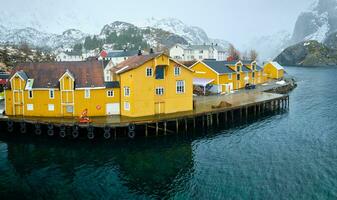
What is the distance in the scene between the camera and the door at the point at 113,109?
50.0 meters

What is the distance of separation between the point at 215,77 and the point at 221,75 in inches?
58.3

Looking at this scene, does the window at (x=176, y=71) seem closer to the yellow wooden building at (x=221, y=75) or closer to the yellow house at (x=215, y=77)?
the yellow house at (x=215, y=77)

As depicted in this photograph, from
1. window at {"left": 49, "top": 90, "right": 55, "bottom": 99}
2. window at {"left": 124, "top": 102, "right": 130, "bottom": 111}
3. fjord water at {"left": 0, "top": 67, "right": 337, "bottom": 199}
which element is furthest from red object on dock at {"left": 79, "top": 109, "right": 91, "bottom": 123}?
window at {"left": 124, "top": 102, "right": 130, "bottom": 111}

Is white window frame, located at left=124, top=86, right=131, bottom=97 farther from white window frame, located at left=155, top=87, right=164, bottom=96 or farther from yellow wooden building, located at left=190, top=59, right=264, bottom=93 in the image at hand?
yellow wooden building, located at left=190, top=59, right=264, bottom=93

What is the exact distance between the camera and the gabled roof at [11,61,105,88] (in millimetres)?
49500

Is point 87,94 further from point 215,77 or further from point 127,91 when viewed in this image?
point 215,77

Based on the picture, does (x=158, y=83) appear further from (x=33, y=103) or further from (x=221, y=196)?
(x=221, y=196)

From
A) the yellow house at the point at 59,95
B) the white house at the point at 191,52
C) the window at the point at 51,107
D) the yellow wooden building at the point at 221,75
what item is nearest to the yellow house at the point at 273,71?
the yellow wooden building at the point at 221,75

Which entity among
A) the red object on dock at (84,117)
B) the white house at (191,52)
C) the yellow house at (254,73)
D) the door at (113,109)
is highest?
the white house at (191,52)

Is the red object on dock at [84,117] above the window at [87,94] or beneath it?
beneath

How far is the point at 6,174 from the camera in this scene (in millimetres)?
34438

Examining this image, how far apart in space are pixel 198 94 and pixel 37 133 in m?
35.3

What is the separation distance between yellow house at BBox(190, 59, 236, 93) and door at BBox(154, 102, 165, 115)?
22760mm

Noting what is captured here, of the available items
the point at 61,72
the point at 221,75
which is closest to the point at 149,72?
the point at 61,72
